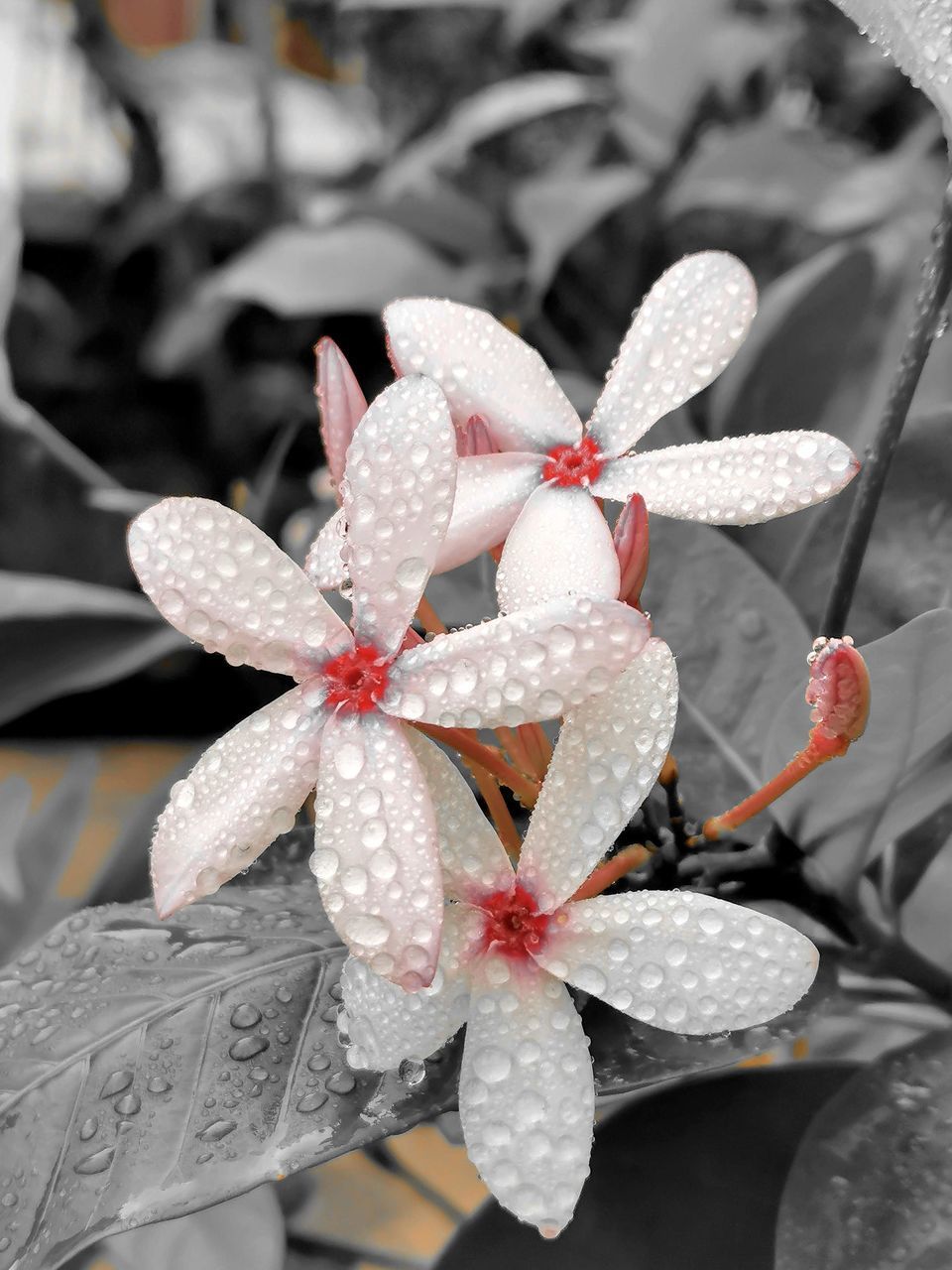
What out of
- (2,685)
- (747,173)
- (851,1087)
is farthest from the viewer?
(747,173)

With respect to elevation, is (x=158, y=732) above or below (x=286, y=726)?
below

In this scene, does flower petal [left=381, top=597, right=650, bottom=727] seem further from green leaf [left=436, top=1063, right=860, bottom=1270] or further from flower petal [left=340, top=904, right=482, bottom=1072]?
green leaf [left=436, top=1063, right=860, bottom=1270]

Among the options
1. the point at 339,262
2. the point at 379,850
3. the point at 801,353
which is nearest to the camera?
the point at 379,850

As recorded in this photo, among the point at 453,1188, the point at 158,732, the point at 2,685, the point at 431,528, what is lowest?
the point at 158,732

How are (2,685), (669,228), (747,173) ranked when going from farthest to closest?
(669,228) → (747,173) → (2,685)

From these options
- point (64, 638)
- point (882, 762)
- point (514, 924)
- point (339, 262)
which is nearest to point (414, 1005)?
point (514, 924)

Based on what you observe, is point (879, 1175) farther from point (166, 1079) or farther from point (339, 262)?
point (339, 262)

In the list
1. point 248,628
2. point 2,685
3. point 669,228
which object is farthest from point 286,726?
point 669,228

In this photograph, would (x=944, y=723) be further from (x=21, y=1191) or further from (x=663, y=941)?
(x=21, y=1191)
